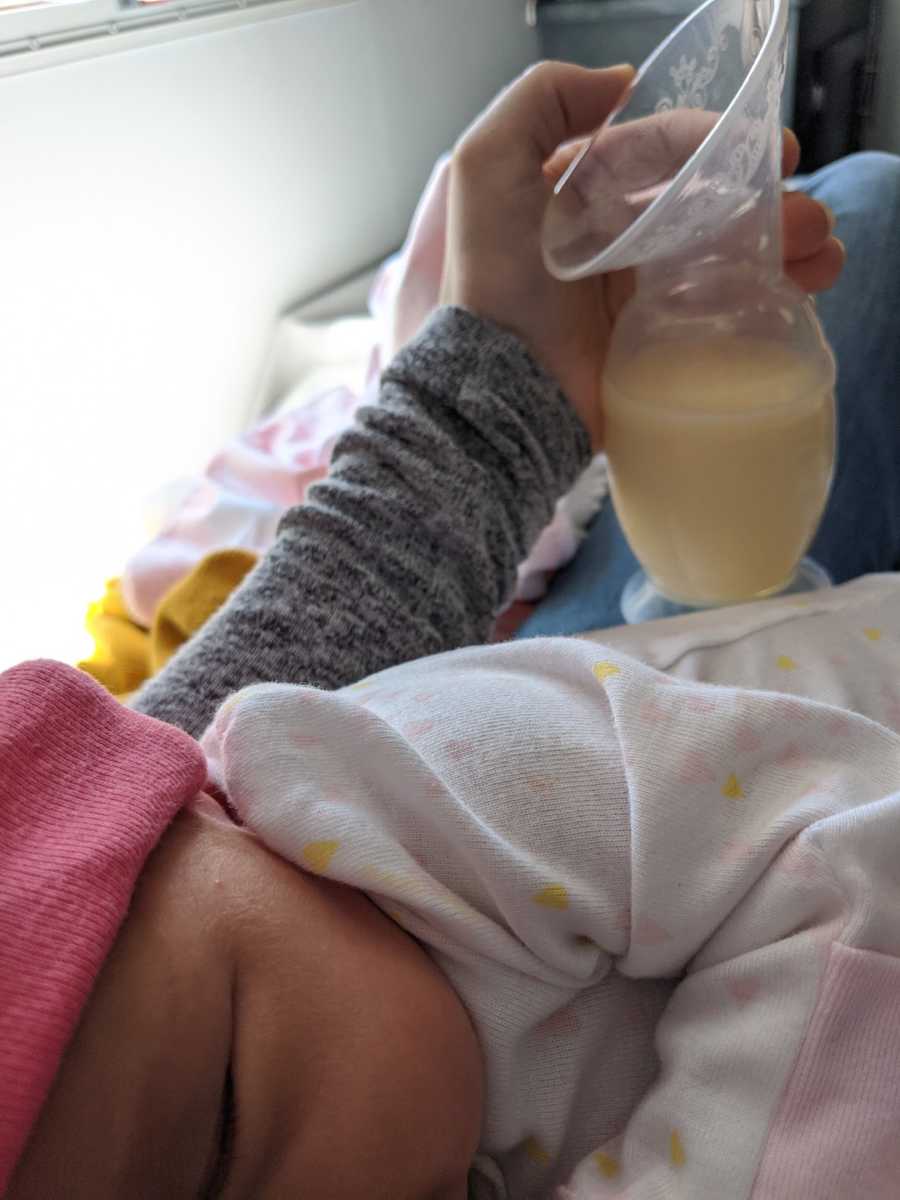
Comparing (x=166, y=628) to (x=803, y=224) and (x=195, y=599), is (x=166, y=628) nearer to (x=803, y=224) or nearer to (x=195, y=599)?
(x=195, y=599)

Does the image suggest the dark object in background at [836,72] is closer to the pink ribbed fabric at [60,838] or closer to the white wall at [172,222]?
the white wall at [172,222]

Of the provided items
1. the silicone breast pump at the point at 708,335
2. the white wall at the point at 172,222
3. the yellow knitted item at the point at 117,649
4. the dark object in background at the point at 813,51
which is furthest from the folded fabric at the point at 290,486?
the dark object in background at the point at 813,51

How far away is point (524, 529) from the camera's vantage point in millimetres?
711

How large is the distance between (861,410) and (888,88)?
528 mm

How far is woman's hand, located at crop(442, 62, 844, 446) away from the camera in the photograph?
70 cm

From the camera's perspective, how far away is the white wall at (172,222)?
3.29 feet

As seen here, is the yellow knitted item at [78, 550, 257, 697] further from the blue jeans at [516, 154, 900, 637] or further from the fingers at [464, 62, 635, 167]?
the fingers at [464, 62, 635, 167]

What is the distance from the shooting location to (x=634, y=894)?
0.43 m

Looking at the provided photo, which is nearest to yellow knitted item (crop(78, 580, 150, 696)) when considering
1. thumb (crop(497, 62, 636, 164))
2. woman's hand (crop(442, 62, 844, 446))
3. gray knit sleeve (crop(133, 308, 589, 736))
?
gray knit sleeve (crop(133, 308, 589, 736))

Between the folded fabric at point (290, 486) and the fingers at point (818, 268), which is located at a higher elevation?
the fingers at point (818, 268)

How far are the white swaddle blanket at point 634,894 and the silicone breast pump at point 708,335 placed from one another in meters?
0.21

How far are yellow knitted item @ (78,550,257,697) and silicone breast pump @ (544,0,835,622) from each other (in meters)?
0.36

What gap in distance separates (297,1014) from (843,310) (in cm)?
71

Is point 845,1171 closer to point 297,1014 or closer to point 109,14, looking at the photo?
point 297,1014
